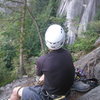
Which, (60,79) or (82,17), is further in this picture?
(82,17)

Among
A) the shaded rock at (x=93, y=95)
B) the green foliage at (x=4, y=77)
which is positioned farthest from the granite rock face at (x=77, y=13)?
the shaded rock at (x=93, y=95)

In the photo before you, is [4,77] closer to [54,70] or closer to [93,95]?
[93,95]

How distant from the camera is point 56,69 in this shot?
4.59 m

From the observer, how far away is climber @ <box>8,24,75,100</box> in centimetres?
459

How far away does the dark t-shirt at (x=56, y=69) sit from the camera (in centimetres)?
459

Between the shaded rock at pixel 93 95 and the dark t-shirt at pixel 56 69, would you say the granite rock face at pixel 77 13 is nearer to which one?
the shaded rock at pixel 93 95

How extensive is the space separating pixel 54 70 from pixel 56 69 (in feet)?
0.13

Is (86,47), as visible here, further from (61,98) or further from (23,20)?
(61,98)

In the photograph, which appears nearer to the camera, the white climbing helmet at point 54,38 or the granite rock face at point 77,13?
the white climbing helmet at point 54,38

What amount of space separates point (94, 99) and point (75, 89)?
485mm

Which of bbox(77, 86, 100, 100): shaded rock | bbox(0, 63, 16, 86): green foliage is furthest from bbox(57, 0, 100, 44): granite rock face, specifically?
bbox(77, 86, 100, 100): shaded rock

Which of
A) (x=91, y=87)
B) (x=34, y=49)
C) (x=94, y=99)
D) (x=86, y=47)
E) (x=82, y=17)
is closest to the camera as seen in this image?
(x=94, y=99)

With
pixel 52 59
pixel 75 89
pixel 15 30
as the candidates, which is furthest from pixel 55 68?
pixel 15 30

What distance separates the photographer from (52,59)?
4590 millimetres
